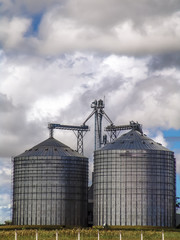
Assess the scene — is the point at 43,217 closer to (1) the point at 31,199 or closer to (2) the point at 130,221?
(1) the point at 31,199

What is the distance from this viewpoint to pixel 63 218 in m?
190

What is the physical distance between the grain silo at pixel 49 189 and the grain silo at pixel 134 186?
1000cm

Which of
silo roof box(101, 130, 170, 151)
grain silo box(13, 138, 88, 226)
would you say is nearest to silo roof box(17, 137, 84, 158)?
grain silo box(13, 138, 88, 226)

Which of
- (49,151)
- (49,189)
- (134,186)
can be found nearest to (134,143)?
(134,186)

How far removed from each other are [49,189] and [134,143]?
27881mm

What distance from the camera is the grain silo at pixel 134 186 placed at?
179 metres

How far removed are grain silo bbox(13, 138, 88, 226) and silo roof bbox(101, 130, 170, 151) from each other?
1388 centimetres

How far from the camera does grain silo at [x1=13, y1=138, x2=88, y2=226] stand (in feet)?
622

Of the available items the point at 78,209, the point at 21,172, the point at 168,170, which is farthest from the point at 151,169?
the point at 21,172

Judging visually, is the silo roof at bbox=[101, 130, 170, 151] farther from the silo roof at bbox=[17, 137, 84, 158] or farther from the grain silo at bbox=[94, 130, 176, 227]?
the silo roof at bbox=[17, 137, 84, 158]

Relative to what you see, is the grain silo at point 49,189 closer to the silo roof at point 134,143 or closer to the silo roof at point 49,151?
the silo roof at point 49,151

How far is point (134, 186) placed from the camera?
7077 inches

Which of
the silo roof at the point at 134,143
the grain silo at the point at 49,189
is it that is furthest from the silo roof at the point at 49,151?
the silo roof at the point at 134,143

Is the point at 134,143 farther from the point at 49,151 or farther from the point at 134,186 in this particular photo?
the point at 49,151
